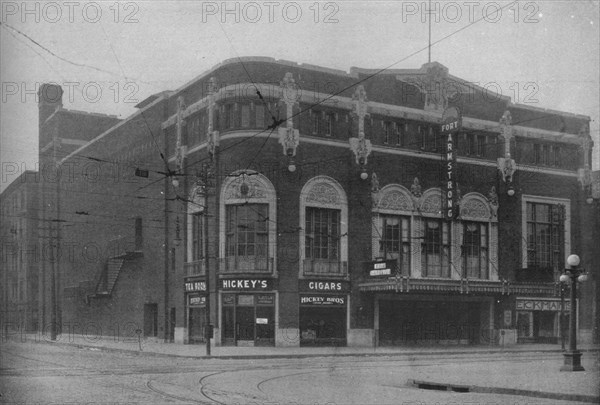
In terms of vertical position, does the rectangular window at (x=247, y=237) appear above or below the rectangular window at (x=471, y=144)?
below

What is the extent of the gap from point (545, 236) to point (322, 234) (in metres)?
13.5

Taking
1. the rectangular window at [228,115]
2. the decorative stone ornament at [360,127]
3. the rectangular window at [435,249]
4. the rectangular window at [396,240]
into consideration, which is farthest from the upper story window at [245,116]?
the rectangular window at [435,249]

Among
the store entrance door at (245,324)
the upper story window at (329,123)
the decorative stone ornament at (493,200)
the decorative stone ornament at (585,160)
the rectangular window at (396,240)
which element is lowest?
the store entrance door at (245,324)

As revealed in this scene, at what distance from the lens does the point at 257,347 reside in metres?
35.4

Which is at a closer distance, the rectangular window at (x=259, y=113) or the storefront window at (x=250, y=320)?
the storefront window at (x=250, y=320)

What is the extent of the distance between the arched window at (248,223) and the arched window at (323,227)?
1.71 meters

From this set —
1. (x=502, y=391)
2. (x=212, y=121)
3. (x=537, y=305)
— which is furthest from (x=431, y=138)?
(x=502, y=391)

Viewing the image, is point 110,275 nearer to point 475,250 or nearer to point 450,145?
point 475,250

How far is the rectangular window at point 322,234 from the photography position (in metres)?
37.9

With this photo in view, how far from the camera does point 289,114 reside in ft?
120

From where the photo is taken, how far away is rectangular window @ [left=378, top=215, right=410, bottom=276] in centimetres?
3957

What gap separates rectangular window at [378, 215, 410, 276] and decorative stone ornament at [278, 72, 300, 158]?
6393mm

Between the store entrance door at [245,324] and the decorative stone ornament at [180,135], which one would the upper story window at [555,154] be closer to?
the store entrance door at [245,324]

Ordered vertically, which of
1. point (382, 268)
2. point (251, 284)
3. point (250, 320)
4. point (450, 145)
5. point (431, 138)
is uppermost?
point (431, 138)
